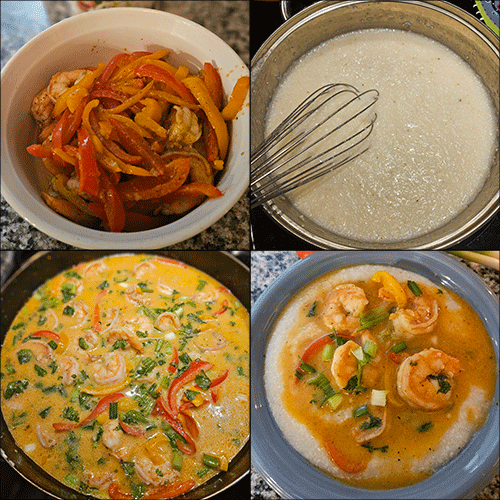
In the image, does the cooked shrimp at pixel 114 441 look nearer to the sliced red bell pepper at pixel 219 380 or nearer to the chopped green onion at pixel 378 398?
the sliced red bell pepper at pixel 219 380

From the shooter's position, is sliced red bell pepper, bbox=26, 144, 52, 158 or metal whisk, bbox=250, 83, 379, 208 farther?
metal whisk, bbox=250, 83, 379, 208

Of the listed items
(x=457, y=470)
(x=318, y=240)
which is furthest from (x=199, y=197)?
(x=457, y=470)

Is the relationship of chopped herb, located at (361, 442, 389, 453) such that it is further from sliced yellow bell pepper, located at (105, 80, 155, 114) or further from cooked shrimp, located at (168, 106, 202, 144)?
sliced yellow bell pepper, located at (105, 80, 155, 114)

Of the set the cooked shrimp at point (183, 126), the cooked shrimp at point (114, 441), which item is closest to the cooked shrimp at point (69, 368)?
the cooked shrimp at point (114, 441)

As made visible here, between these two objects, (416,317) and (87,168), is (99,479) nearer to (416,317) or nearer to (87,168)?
(87,168)

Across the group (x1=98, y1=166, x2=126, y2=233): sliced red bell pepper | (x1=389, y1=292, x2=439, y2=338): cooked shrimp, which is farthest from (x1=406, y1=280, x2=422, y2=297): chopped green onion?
A: (x1=98, y1=166, x2=126, y2=233): sliced red bell pepper
